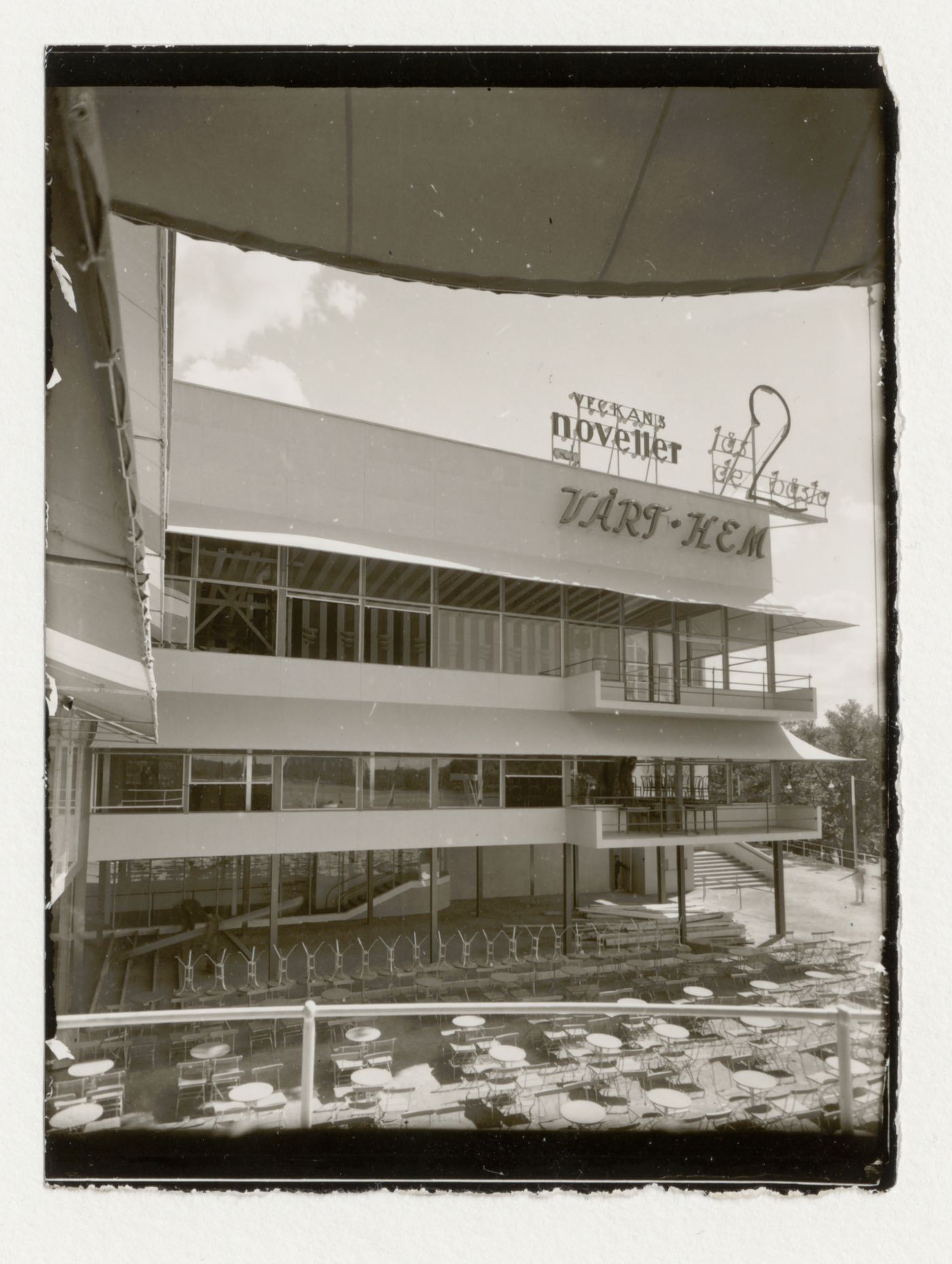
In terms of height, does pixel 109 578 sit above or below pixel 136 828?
above

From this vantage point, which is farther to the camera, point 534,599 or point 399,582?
point 534,599

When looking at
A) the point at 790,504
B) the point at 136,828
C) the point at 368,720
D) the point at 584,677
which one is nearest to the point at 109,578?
the point at 136,828

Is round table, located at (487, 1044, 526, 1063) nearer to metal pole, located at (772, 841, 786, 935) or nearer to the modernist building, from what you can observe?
the modernist building

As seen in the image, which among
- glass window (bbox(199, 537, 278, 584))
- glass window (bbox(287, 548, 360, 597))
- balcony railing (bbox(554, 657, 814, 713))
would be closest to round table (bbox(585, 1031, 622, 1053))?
balcony railing (bbox(554, 657, 814, 713))

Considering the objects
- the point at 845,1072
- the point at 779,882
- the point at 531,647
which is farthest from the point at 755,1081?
the point at 779,882

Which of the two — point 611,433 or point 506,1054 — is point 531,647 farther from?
point 506,1054

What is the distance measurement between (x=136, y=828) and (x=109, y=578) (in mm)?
7375

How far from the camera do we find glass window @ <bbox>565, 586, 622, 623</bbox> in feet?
42.6

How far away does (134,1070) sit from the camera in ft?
16.3

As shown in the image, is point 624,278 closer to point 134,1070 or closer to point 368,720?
point 134,1070

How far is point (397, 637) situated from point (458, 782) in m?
2.44

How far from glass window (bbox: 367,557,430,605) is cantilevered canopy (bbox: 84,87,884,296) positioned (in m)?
9.17

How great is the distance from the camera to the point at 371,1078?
531 cm

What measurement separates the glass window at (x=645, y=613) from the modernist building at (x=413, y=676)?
0.08 metres
